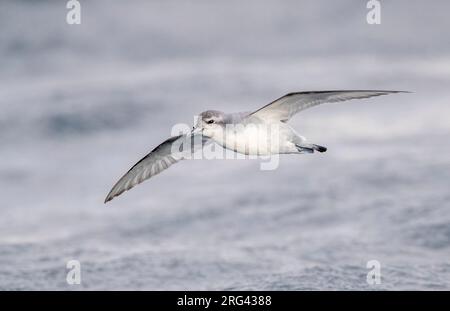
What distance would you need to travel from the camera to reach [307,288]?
1678 cm

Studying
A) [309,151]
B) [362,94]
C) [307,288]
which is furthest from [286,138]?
[307,288]

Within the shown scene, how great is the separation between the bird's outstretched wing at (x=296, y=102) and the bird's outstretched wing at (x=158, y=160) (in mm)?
1747

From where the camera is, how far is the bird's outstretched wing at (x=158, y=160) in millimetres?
12953

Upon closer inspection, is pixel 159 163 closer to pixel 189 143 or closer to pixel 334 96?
pixel 189 143

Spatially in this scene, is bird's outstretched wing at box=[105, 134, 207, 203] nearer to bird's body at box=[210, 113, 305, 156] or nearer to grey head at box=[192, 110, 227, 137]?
grey head at box=[192, 110, 227, 137]

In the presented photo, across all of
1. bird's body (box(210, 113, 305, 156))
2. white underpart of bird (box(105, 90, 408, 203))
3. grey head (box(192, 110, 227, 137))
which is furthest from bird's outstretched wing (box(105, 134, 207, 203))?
bird's body (box(210, 113, 305, 156))

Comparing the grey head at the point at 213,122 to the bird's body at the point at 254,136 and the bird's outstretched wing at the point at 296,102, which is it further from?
the bird's outstretched wing at the point at 296,102

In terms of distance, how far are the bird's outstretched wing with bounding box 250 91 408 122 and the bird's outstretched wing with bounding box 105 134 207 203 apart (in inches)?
68.8

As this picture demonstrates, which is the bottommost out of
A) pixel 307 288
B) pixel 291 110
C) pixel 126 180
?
pixel 307 288

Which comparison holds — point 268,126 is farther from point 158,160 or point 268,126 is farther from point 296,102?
point 158,160

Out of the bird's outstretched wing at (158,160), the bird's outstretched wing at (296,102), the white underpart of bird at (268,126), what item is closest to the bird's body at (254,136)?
the white underpart of bird at (268,126)

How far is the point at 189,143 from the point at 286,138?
2.17m

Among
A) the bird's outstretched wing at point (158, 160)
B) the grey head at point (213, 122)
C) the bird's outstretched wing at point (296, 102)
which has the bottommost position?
the bird's outstretched wing at point (158, 160)

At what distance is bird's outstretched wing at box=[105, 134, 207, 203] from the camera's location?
42.5ft
